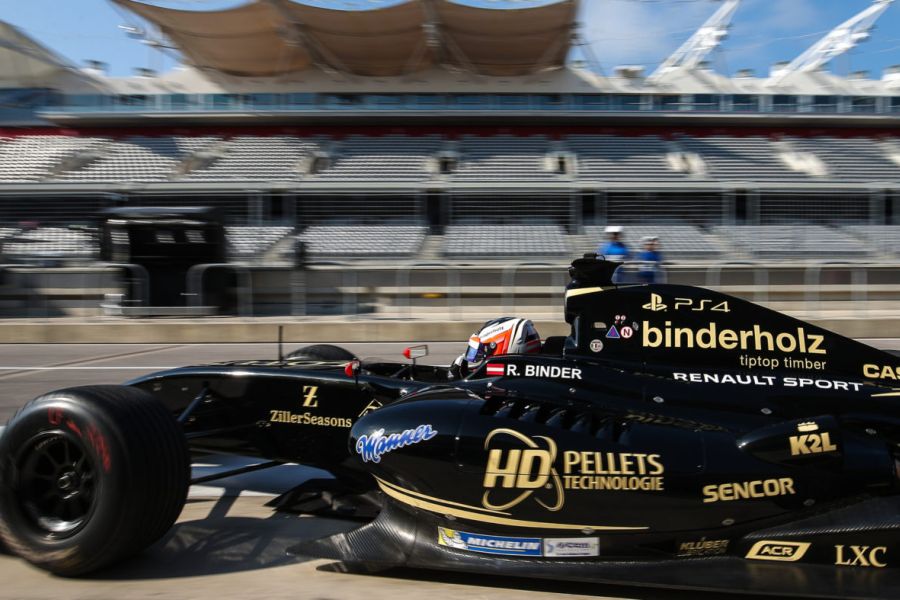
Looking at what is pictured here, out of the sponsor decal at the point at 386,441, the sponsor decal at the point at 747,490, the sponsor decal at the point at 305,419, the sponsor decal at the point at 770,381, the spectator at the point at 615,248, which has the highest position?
the spectator at the point at 615,248

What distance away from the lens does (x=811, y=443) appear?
296cm

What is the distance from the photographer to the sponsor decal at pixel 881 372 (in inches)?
154

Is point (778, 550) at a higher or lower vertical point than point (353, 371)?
lower

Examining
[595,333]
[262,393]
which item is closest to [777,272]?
[595,333]

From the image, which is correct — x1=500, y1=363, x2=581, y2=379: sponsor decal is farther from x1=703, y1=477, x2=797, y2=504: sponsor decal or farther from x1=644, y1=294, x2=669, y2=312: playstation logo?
x1=703, y1=477, x2=797, y2=504: sponsor decal

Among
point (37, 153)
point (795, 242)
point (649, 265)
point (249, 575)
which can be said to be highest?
point (37, 153)

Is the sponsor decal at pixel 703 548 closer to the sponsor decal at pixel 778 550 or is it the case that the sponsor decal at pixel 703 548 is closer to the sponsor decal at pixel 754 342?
the sponsor decal at pixel 778 550

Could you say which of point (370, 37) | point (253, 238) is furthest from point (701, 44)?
point (253, 238)

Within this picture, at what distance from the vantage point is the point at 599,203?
23.5 m

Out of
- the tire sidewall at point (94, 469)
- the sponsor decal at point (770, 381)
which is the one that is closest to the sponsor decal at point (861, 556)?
the sponsor decal at point (770, 381)

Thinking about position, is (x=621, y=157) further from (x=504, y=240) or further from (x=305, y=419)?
(x=305, y=419)

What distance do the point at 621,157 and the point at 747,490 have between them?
2631cm

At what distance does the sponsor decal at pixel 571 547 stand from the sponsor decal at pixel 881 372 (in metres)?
2.00

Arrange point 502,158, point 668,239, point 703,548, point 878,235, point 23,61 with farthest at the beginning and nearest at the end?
point 23,61
point 502,158
point 668,239
point 878,235
point 703,548
